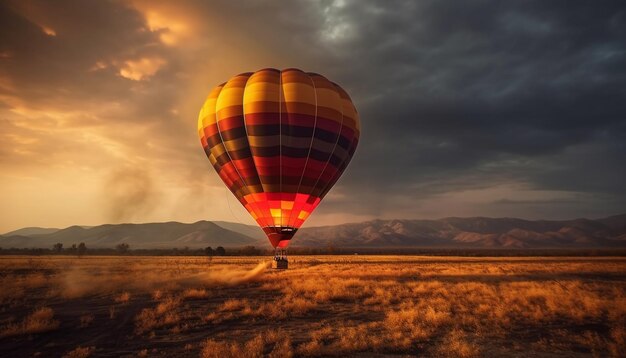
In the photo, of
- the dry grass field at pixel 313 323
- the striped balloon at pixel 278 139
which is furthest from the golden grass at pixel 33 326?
the striped balloon at pixel 278 139

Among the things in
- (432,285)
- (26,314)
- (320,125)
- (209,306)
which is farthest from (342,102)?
(26,314)

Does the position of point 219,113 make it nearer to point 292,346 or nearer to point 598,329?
point 292,346

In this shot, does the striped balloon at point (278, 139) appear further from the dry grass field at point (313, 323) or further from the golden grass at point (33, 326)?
the golden grass at point (33, 326)

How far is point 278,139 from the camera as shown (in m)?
26.7

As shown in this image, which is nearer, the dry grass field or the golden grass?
the dry grass field

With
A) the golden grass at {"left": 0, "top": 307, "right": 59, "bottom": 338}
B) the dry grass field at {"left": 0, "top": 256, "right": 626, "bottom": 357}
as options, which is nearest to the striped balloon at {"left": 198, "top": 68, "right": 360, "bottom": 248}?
the dry grass field at {"left": 0, "top": 256, "right": 626, "bottom": 357}

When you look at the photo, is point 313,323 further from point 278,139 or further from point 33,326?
point 278,139

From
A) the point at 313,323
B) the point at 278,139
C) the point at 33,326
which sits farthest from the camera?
the point at 278,139

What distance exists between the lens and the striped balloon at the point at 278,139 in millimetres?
26875

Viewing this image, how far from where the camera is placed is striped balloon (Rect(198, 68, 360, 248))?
26.9 metres

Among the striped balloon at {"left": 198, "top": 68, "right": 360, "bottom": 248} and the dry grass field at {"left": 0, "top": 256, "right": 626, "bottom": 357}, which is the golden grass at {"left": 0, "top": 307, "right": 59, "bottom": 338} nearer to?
the dry grass field at {"left": 0, "top": 256, "right": 626, "bottom": 357}

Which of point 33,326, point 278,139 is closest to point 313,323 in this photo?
point 33,326

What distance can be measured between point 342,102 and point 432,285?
14.7 m

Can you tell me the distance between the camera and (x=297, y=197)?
2808 centimetres
